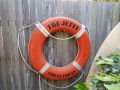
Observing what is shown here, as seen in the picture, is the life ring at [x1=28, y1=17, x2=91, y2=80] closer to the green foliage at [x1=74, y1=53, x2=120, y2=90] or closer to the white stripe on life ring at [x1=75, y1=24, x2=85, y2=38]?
the white stripe on life ring at [x1=75, y1=24, x2=85, y2=38]

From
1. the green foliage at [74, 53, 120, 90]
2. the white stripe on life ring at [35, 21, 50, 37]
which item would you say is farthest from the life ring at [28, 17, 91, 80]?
the green foliage at [74, 53, 120, 90]

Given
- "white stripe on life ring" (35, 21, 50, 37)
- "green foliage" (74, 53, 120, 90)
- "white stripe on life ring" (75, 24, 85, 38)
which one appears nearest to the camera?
"green foliage" (74, 53, 120, 90)

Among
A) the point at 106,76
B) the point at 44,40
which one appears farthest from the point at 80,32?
the point at 106,76

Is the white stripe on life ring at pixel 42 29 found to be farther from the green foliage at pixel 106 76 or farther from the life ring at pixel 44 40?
the green foliage at pixel 106 76

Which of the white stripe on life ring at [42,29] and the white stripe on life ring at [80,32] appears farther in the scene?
the white stripe on life ring at [80,32]

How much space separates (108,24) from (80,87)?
4.12 ft

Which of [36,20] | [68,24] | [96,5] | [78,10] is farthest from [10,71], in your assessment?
[96,5]

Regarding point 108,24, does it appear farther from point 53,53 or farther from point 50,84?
point 50,84

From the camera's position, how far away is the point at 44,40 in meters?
2.66

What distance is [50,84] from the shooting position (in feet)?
9.57

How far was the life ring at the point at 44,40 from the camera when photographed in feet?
8.54

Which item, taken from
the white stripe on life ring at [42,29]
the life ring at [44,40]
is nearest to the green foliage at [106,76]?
the life ring at [44,40]

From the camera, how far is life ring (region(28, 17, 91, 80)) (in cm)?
260

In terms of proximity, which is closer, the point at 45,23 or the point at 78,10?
the point at 45,23
